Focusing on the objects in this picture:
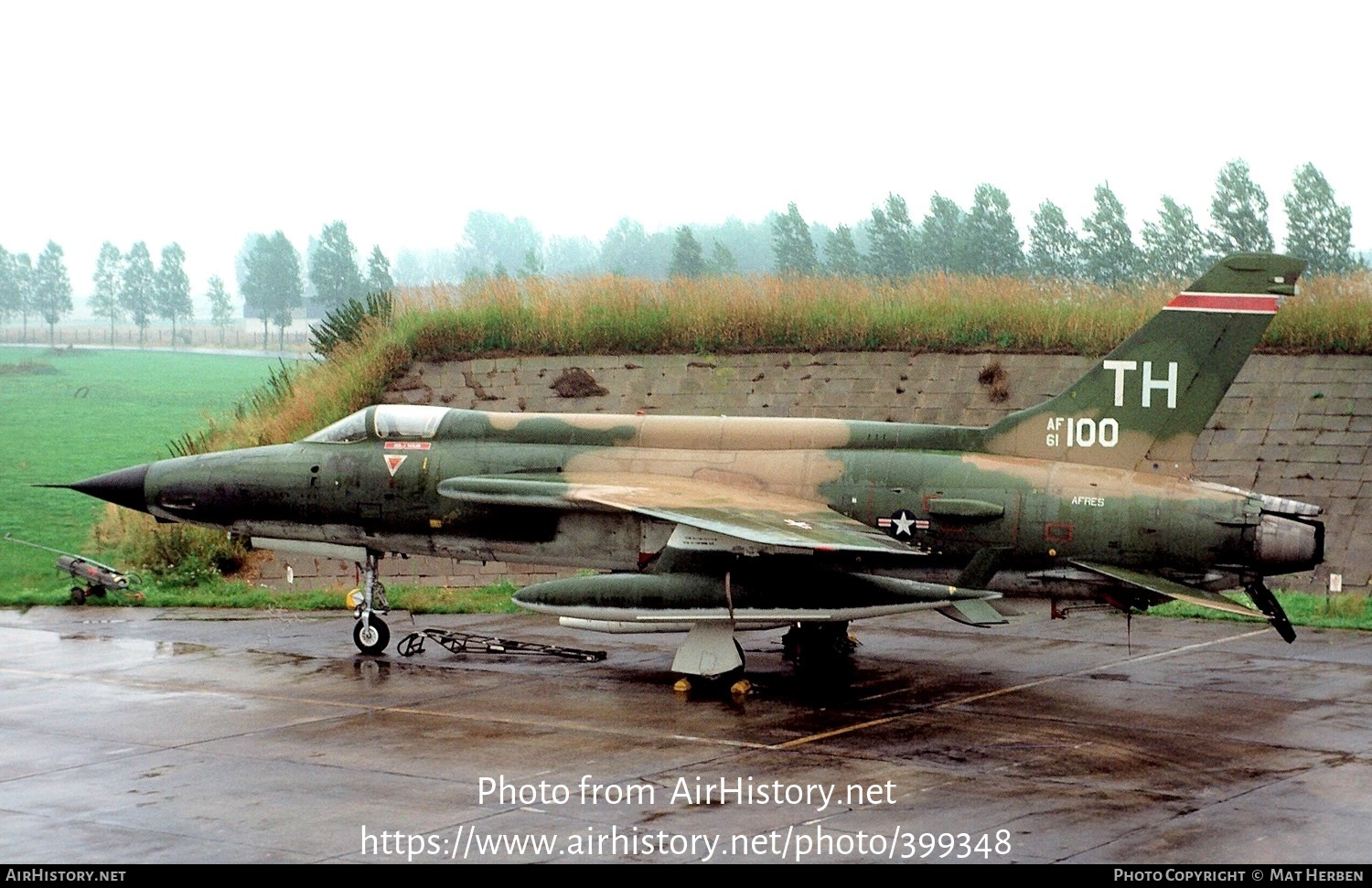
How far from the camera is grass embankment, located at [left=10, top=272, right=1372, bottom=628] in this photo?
24.6 metres

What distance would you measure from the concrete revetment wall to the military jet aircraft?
18.7 ft

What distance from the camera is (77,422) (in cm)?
4384

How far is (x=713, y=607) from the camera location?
46.8ft

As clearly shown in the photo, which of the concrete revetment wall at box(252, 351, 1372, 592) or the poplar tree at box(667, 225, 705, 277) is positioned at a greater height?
the poplar tree at box(667, 225, 705, 277)

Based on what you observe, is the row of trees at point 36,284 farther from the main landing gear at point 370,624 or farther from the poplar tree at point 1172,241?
the main landing gear at point 370,624

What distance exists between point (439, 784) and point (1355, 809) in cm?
659

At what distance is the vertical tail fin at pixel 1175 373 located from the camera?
14.4 m

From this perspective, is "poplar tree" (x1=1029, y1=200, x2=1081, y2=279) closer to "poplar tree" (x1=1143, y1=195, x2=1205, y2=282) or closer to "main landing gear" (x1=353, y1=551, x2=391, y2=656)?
"poplar tree" (x1=1143, y1=195, x2=1205, y2=282)

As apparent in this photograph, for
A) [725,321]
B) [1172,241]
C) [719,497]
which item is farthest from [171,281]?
[719,497]

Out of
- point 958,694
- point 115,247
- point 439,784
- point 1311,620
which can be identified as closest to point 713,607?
point 958,694

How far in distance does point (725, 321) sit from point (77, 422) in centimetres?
2679

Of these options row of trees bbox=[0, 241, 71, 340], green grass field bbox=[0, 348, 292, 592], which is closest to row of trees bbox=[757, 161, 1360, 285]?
green grass field bbox=[0, 348, 292, 592]

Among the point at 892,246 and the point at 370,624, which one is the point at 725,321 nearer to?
the point at 370,624

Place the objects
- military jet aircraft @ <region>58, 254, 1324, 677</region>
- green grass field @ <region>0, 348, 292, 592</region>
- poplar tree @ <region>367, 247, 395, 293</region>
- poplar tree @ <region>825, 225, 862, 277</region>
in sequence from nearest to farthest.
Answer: military jet aircraft @ <region>58, 254, 1324, 677</region> → green grass field @ <region>0, 348, 292, 592</region> → poplar tree @ <region>825, 225, 862, 277</region> → poplar tree @ <region>367, 247, 395, 293</region>
